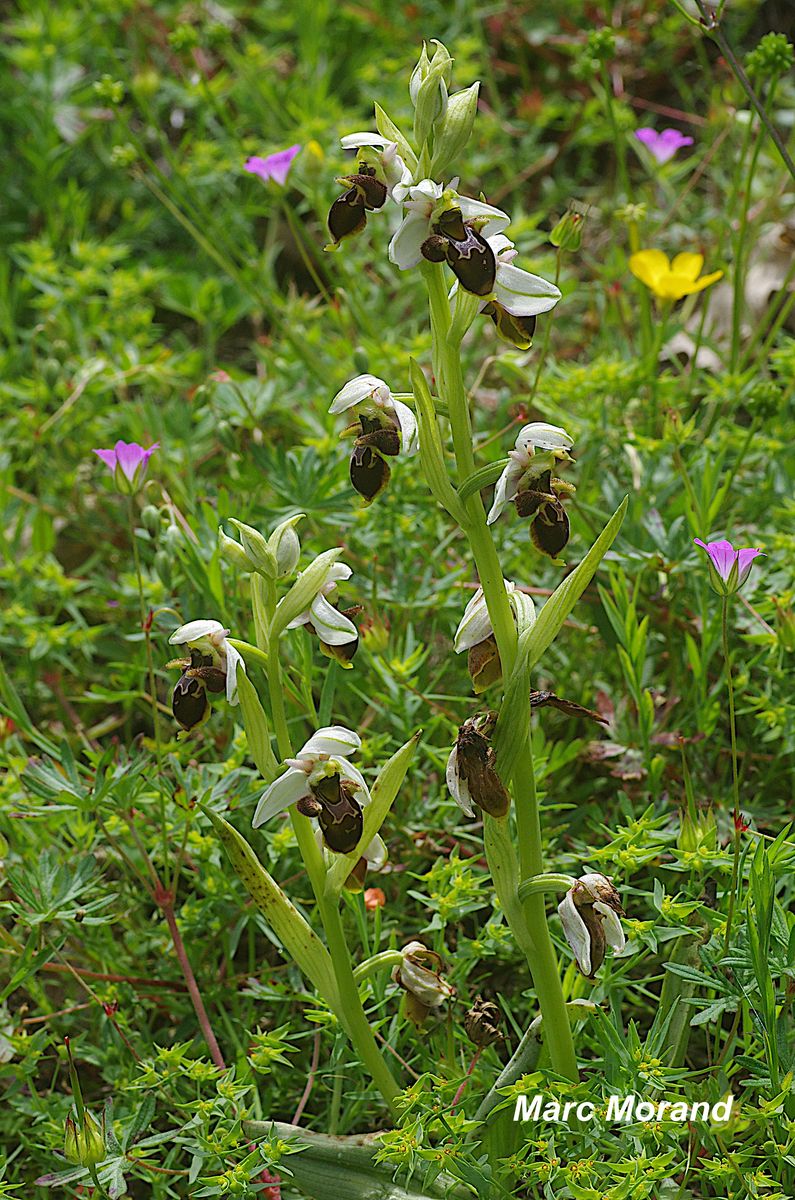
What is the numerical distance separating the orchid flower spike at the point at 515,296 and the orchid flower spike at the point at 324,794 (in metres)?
0.46

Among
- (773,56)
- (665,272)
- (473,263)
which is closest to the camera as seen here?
(473,263)

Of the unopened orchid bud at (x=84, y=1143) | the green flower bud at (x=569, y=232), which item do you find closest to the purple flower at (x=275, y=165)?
the green flower bud at (x=569, y=232)

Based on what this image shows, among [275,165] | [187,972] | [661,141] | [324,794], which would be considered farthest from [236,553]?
[661,141]

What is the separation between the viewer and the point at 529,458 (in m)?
1.23

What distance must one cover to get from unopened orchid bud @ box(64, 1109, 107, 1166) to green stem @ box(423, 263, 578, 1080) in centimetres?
51

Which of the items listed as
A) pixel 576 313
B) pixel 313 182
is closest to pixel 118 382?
pixel 313 182

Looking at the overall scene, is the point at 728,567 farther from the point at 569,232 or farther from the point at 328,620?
the point at 569,232

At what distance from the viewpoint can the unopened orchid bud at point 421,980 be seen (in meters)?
1.34

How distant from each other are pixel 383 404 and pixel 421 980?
65 cm

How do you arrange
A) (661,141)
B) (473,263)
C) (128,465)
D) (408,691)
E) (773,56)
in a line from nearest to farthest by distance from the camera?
1. (473,263)
2. (128,465)
3. (408,691)
4. (773,56)
5. (661,141)

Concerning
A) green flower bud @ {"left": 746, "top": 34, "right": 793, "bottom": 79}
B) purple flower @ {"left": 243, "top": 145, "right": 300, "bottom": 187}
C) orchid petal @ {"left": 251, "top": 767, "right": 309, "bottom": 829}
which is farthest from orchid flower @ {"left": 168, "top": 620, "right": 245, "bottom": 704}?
green flower bud @ {"left": 746, "top": 34, "right": 793, "bottom": 79}

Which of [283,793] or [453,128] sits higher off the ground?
[453,128]

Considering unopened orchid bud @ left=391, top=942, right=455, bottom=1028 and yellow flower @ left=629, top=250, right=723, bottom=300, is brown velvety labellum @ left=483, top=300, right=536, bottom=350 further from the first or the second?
yellow flower @ left=629, top=250, right=723, bottom=300

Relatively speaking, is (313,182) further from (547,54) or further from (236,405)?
(547,54)
